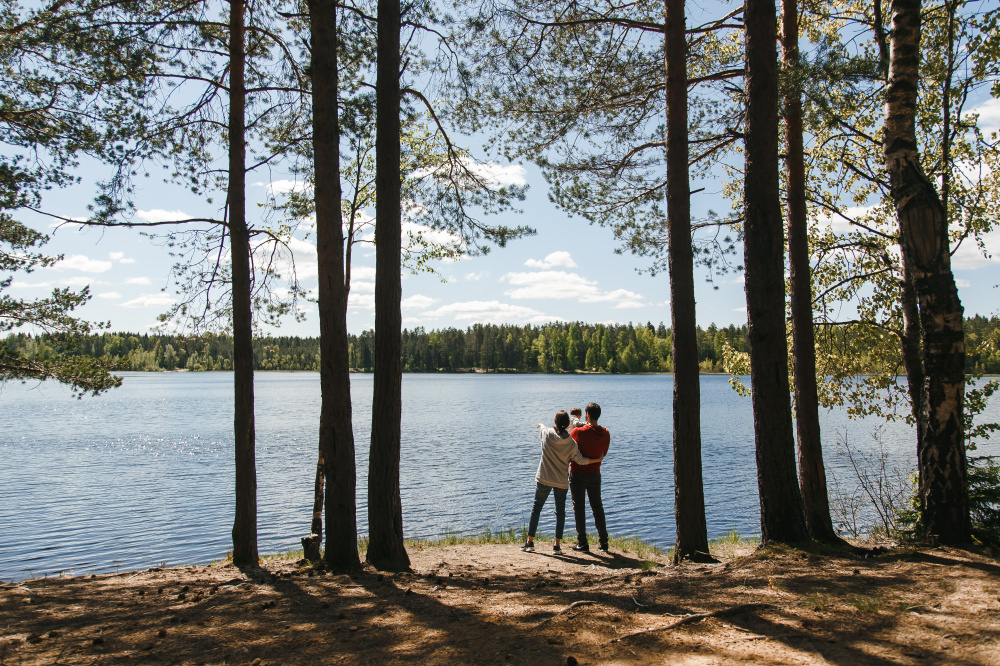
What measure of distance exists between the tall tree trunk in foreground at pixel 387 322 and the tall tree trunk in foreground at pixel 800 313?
4626 mm

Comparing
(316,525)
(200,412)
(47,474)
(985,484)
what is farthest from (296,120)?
(200,412)

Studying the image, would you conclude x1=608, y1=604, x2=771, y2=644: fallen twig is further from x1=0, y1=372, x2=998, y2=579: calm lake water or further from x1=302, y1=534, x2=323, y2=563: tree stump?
x1=0, y1=372, x2=998, y2=579: calm lake water

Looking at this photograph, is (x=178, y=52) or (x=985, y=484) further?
(x=178, y=52)

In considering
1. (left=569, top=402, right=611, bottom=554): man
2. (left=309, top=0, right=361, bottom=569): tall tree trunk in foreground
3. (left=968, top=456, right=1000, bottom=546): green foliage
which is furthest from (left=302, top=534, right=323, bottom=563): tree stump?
(left=968, top=456, right=1000, bottom=546): green foliage

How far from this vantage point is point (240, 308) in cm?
765

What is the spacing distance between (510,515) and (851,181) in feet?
32.3

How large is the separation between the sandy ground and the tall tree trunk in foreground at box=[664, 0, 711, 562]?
1175 mm

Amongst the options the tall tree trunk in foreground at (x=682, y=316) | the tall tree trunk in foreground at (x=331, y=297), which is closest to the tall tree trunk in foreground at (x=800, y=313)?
the tall tree trunk in foreground at (x=682, y=316)

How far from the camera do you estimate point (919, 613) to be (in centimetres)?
373

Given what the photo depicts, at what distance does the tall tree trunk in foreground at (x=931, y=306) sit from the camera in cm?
529

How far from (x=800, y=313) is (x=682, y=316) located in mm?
1917

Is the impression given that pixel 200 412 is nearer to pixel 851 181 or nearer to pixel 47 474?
pixel 47 474

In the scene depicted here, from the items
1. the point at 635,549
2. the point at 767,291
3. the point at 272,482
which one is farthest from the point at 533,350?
the point at 767,291

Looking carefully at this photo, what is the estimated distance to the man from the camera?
8.31 metres
